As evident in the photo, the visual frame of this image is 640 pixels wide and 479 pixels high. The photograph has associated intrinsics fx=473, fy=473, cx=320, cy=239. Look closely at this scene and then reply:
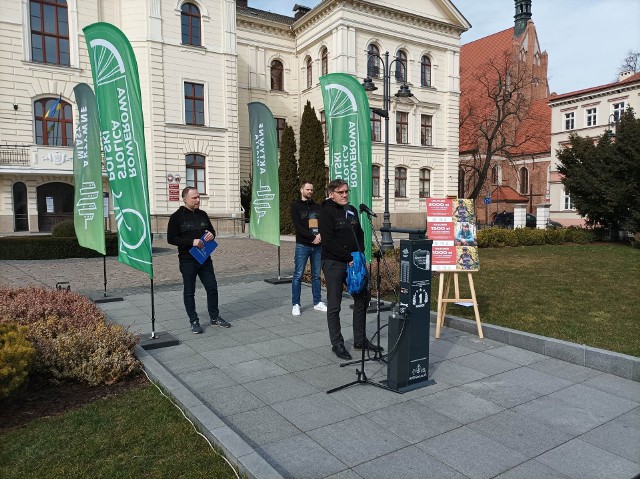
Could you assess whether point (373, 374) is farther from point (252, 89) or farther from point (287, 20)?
point (287, 20)

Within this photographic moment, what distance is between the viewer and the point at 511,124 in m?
48.7

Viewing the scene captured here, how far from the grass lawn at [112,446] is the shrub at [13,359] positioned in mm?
413

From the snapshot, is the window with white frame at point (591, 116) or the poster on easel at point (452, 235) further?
the window with white frame at point (591, 116)

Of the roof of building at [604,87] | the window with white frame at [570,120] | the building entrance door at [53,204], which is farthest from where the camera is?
the window with white frame at [570,120]

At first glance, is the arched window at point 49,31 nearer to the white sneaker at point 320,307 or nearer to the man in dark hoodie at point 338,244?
the white sneaker at point 320,307

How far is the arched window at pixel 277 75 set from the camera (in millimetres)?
37406

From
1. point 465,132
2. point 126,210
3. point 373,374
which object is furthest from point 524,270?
point 465,132

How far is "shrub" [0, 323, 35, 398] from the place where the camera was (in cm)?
424

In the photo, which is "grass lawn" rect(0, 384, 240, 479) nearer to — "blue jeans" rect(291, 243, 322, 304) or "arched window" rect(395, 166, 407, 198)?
"blue jeans" rect(291, 243, 322, 304)

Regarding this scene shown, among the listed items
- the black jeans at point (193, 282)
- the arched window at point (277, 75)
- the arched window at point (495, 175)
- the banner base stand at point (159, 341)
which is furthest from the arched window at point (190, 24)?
the arched window at point (495, 175)

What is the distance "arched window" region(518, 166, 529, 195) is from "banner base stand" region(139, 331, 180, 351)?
55.7m

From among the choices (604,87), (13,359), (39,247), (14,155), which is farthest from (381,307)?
(604,87)

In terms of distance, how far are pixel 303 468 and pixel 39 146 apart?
28346 millimetres

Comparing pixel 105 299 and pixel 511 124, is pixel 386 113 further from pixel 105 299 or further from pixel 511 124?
pixel 511 124
